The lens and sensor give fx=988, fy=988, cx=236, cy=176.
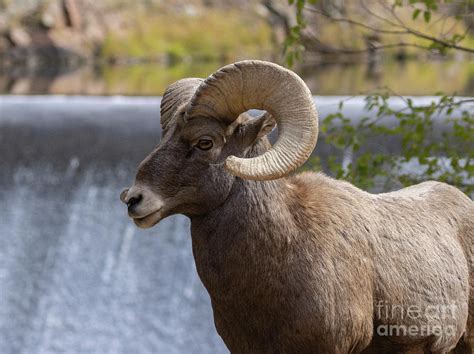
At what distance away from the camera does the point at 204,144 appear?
3576mm

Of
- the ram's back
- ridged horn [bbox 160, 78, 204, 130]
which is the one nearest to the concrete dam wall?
the ram's back

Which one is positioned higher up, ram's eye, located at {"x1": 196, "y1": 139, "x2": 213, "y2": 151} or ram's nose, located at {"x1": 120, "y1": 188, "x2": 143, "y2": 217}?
ram's eye, located at {"x1": 196, "y1": 139, "x2": 213, "y2": 151}

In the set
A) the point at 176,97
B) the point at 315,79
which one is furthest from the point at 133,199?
the point at 315,79

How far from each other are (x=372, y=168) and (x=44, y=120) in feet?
34.1

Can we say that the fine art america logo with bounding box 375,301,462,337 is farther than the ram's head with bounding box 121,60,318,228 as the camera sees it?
Yes

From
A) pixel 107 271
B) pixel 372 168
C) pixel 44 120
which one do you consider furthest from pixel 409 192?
pixel 44 120

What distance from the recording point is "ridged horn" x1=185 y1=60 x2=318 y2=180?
3436 millimetres

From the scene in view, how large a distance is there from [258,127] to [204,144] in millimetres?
218

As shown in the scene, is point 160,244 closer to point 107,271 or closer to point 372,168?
point 107,271

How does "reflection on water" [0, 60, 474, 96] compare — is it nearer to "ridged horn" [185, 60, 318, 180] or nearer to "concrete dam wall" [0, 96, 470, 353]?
"concrete dam wall" [0, 96, 470, 353]

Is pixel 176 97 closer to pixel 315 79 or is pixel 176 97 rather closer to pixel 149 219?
pixel 149 219

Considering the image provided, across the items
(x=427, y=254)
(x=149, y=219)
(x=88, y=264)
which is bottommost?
(x=88, y=264)

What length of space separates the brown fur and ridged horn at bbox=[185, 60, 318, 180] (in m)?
0.08

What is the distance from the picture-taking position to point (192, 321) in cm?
1025
